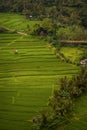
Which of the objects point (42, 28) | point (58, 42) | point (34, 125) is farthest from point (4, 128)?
point (42, 28)

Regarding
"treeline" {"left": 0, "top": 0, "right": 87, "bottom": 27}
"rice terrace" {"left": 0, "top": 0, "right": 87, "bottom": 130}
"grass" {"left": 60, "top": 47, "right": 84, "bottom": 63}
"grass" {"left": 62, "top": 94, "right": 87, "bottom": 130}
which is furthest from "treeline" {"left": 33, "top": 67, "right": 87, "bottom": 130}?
"treeline" {"left": 0, "top": 0, "right": 87, "bottom": 27}

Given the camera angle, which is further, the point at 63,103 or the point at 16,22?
the point at 16,22

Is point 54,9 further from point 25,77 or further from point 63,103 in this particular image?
point 63,103

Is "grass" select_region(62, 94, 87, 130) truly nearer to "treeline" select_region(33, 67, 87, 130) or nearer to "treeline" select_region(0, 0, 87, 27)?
"treeline" select_region(33, 67, 87, 130)

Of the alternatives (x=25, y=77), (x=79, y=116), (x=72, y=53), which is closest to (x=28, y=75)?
(x=25, y=77)

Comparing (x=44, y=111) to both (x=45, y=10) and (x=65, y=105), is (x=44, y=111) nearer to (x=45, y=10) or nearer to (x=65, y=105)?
(x=65, y=105)

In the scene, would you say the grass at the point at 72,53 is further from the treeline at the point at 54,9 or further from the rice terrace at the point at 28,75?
the treeline at the point at 54,9

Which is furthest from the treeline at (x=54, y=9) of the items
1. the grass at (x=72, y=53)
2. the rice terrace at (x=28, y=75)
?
the grass at (x=72, y=53)
